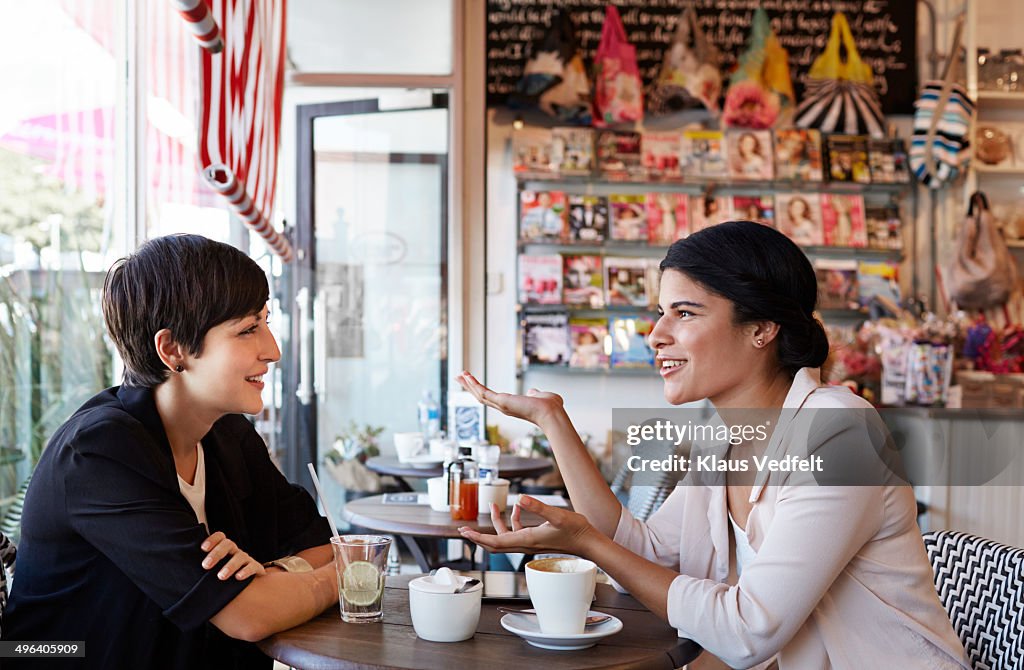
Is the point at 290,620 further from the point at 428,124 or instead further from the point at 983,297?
the point at 983,297

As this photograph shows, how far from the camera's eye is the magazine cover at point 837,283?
5.39 m

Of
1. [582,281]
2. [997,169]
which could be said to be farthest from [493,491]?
[997,169]

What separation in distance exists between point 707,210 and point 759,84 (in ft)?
2.37

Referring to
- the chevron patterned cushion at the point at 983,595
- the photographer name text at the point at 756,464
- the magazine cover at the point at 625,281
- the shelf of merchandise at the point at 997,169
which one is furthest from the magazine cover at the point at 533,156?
the chevron patterned cushion at the point at 983,595

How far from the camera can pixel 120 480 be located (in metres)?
1.42

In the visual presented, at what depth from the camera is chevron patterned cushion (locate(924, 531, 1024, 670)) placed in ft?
4.91

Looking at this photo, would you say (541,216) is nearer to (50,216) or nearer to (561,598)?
(50,216)

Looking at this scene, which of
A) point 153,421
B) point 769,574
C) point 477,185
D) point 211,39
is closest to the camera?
point 769,574

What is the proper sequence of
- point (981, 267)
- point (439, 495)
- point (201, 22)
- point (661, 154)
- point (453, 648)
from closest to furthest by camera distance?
point (453, 648) < point (201, 22) < point (439, 495) < point (981, 267) < point (661, 154)

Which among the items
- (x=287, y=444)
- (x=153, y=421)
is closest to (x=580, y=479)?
(x=153, y=421)

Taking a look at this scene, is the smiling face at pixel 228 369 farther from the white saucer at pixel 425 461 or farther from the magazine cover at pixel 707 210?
the magazine cover at pixel 707 210

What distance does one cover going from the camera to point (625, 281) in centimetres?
541

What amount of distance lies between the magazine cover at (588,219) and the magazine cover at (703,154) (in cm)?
50

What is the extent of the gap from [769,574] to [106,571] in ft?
3.16
